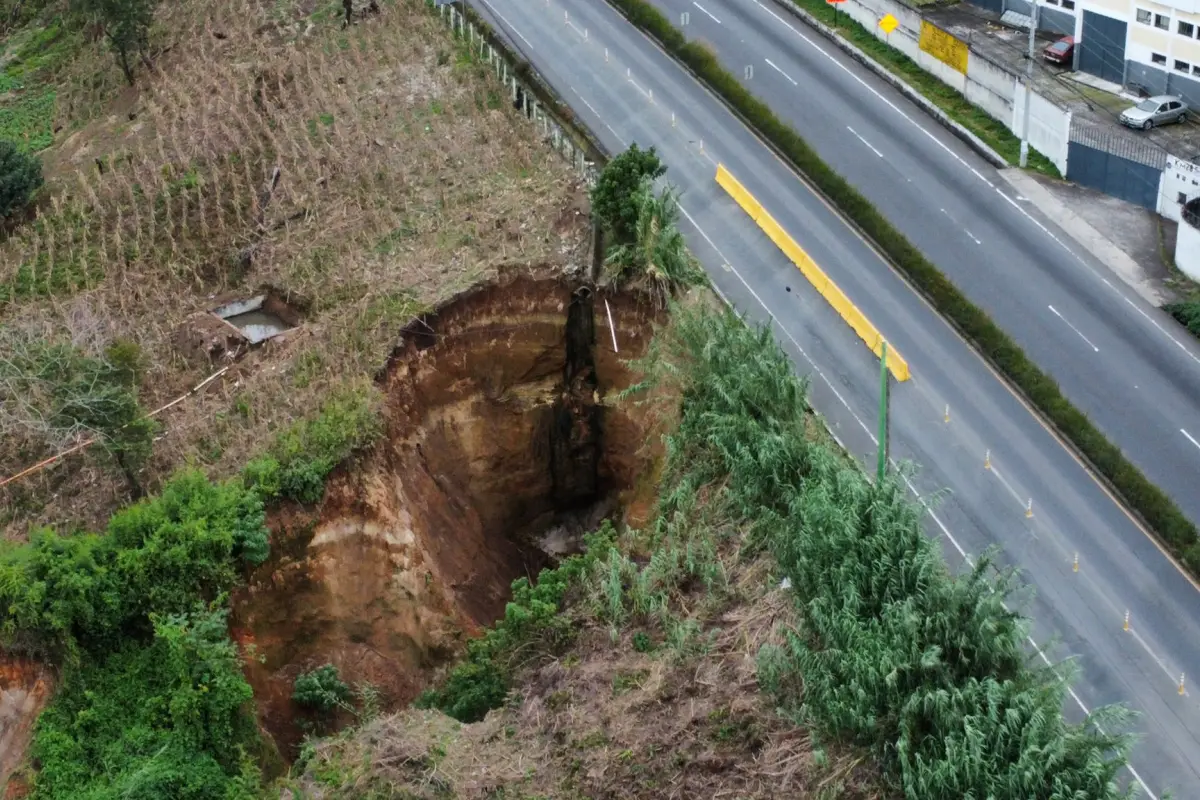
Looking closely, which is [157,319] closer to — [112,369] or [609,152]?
[112,369]

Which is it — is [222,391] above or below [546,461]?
above

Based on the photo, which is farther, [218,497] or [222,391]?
[222,391]

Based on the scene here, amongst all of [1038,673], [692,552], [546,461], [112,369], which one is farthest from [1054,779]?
[112,369]

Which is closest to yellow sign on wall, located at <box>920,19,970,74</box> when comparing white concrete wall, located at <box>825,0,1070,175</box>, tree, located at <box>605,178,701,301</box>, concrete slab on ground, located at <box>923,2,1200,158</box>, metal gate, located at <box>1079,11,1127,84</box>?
white concrete wall, located at <box>825,0,1070,175</box>

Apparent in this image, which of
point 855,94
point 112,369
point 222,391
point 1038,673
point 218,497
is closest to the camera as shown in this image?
point 1038,673

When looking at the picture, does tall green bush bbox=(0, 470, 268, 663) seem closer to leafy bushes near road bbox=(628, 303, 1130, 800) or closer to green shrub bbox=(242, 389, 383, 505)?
green shrub bbox=(242, 389, 383, 505)

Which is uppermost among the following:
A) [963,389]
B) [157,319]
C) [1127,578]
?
[157,319]
